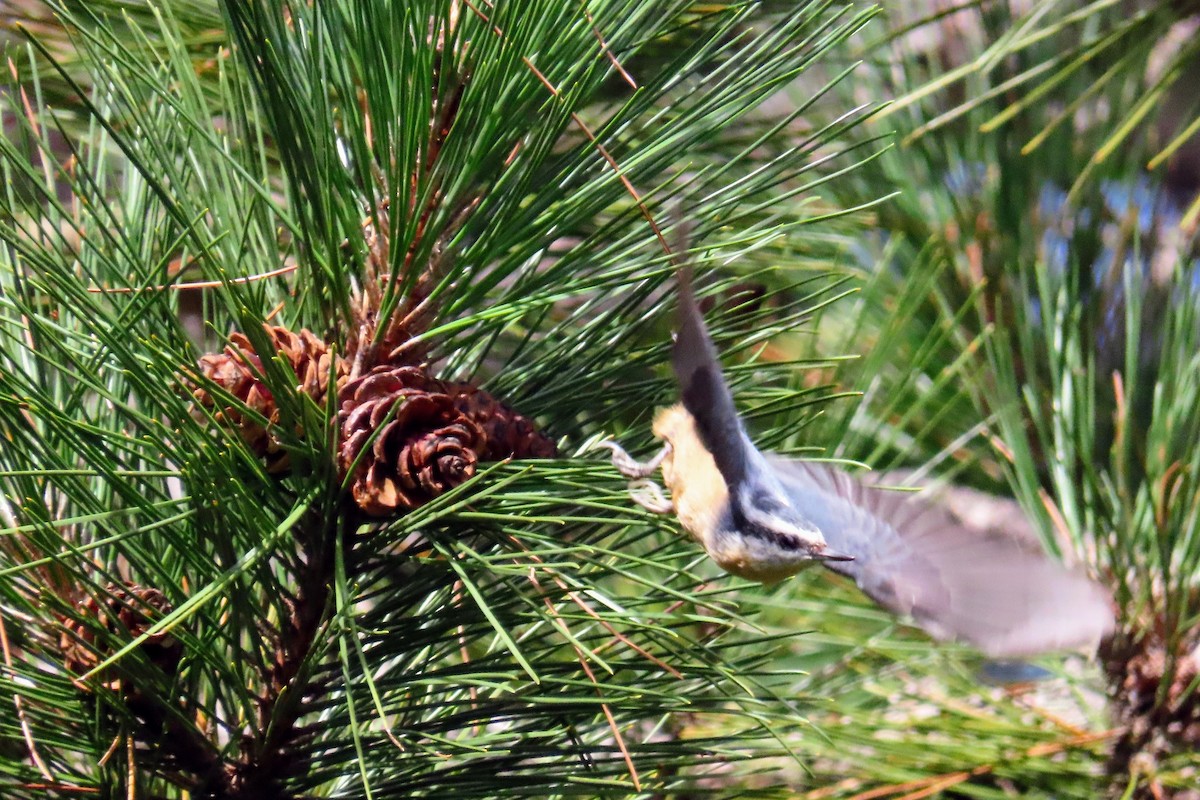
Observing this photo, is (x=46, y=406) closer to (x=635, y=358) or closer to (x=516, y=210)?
(x=516, y=210)

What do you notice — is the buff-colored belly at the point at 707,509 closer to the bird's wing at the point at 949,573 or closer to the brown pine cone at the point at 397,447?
the bird's wing at the point at 949,573

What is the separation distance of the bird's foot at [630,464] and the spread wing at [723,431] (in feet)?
0.16

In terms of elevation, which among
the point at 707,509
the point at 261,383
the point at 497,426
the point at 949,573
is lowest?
the point at 949,573

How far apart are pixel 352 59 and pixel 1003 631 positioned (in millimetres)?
623

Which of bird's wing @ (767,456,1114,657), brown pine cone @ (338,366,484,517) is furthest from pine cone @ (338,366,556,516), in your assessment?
bird's wing @ (767,456,1114,657)

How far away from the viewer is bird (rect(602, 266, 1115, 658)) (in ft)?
2.80

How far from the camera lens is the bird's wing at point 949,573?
2.82 feet

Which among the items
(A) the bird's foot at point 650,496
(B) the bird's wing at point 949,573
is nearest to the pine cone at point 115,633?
(A) the bird's foot at point 650,496

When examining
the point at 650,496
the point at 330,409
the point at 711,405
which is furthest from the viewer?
the point at 650,496

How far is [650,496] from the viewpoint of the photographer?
96 centimetres

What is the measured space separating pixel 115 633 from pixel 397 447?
0.79 feet

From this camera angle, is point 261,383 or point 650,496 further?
point 650,496

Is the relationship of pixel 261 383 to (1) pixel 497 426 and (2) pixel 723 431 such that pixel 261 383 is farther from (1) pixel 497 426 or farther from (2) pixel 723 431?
(2) pixel 723 431

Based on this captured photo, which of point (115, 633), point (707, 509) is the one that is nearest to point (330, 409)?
point (115, 633)
